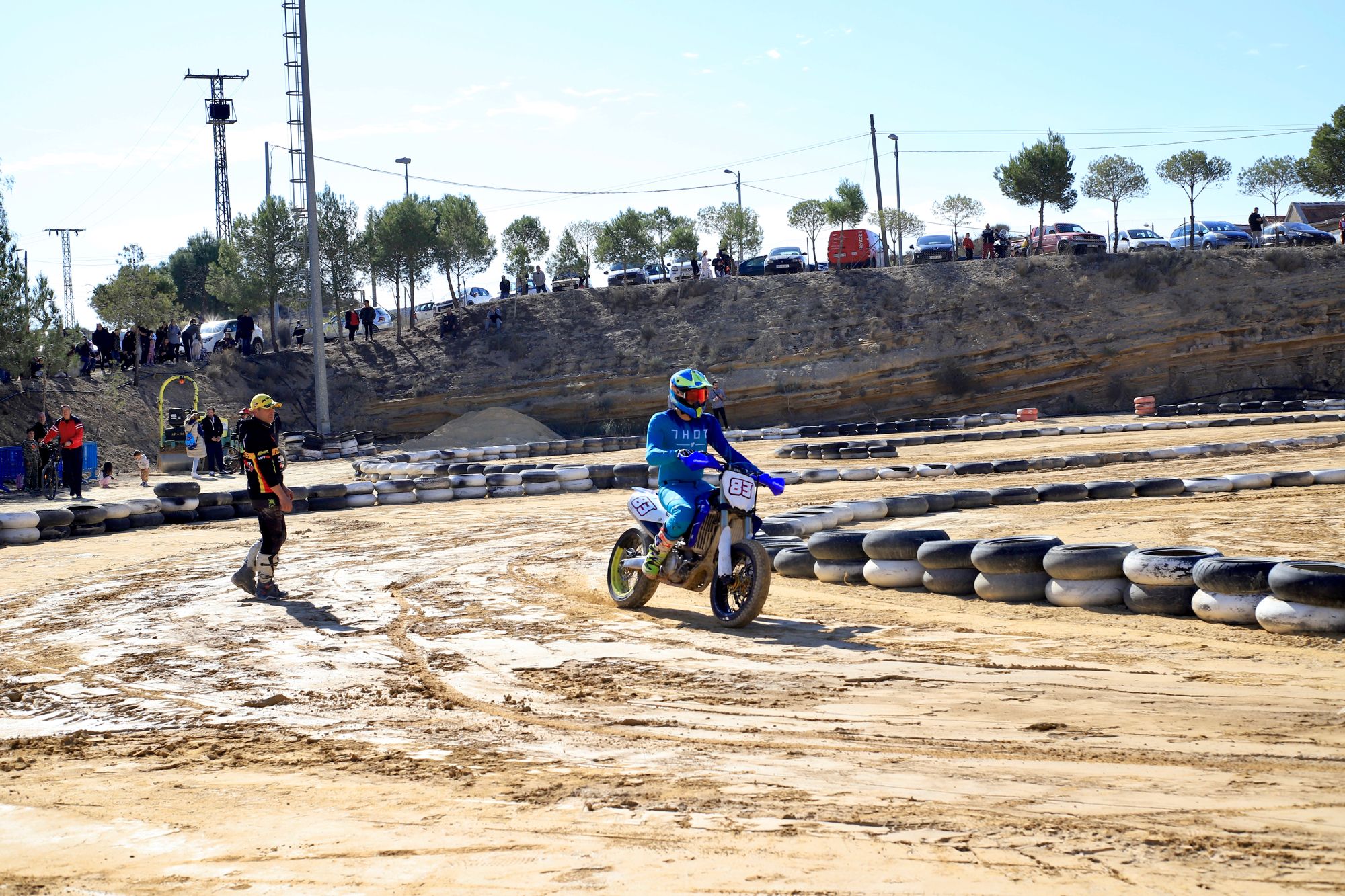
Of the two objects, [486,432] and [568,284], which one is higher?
[568,284]

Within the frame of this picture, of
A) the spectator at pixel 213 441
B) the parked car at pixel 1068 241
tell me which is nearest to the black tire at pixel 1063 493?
the spectator at pixel 213 441

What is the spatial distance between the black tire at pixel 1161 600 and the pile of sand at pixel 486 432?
31.8 metres

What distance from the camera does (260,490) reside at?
10594 mm

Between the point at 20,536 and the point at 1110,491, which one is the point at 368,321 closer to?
the point at 20,536

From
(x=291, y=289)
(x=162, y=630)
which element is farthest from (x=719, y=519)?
(x=291, y=289)

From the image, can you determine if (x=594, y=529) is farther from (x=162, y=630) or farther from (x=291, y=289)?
(x=291, y=289)

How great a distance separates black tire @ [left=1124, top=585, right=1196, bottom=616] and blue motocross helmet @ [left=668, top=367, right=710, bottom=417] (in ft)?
11.3

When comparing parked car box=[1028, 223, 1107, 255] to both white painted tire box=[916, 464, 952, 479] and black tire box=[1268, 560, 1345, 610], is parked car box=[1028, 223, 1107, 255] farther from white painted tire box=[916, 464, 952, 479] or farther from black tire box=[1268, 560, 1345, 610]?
black tire box=[1268, 560, 1345, 610]

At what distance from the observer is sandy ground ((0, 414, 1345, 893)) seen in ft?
12.4

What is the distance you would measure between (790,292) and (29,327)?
2748cm

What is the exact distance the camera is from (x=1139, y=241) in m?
47.7

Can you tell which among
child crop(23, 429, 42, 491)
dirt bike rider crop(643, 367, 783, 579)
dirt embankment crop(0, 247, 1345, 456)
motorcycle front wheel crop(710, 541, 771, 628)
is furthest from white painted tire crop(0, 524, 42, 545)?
dirt embankment crop(0, 247, 1345, 456)

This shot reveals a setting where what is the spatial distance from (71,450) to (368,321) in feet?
83.0

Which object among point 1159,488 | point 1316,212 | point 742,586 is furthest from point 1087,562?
point 1316,212
